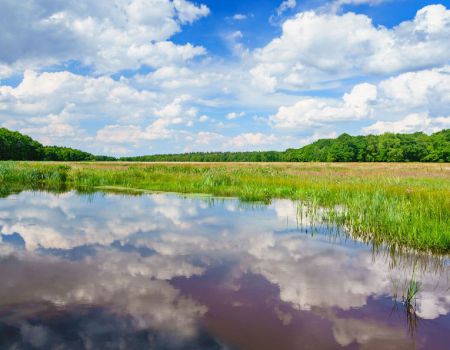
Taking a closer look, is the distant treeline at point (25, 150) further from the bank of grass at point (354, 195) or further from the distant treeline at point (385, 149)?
the distant treeline at point (385, 149)

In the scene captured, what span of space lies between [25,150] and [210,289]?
10746cm

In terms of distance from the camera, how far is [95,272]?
694cm

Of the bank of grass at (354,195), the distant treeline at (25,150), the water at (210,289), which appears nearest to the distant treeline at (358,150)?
the distant treeline at (25,150)

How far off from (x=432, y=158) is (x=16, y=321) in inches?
4020

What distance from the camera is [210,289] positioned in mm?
6129

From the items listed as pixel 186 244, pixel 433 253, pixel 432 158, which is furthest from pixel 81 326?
pixel 432 158

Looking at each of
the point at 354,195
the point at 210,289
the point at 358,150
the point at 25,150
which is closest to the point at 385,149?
the point at 358,150

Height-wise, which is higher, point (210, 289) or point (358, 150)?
point (358, 150)

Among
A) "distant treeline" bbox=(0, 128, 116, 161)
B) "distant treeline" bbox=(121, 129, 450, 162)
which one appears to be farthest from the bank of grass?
"distant treeline" bbox=(121, 129, 450, 162)

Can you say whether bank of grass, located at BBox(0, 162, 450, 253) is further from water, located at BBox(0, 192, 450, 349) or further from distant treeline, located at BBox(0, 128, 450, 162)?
distant treeline, located at BBox(0, 128, 450, 162)

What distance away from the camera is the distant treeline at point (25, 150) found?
304 feet

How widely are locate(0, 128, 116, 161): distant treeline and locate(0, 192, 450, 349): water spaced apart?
312 feet

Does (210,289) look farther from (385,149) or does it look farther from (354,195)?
(385,149)

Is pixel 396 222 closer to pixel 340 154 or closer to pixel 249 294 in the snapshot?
pixel 249 294
